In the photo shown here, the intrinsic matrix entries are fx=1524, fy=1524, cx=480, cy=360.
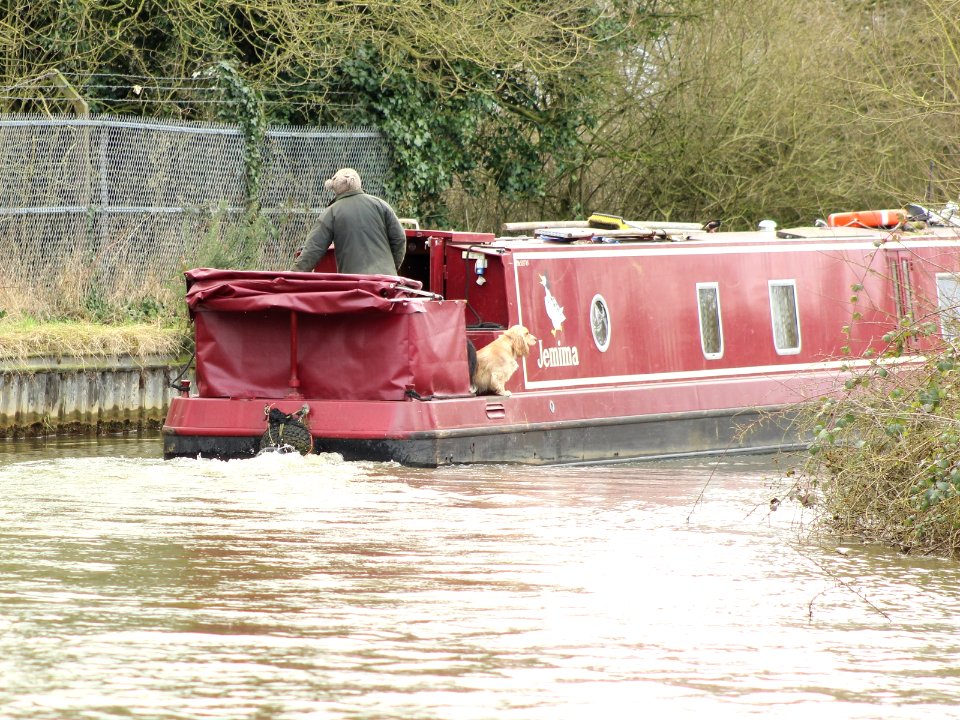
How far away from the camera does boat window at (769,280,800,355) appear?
508 inches

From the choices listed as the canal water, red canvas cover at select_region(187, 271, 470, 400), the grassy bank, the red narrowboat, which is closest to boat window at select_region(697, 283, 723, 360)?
the red narrowboat

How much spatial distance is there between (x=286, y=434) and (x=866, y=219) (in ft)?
23.0

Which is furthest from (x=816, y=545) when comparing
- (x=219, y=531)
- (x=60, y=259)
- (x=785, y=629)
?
(x=60, y=259)

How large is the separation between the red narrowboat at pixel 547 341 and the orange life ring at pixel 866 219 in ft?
1.76

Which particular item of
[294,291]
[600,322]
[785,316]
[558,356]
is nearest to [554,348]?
[558,356]

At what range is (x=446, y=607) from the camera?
5797mm

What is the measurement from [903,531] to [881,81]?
44.1 ft

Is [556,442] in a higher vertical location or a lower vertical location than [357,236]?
lower

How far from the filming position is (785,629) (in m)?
5.58

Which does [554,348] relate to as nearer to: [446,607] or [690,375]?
[690,375]

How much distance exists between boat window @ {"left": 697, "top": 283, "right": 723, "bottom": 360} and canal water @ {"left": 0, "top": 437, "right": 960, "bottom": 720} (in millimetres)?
3543

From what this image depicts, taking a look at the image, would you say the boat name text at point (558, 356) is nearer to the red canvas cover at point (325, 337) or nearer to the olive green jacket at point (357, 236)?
the red canvas cover at point (325, 337)

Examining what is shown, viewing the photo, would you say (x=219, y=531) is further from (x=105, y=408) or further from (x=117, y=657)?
(x=105, y=408)

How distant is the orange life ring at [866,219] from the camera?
1424 cm
